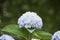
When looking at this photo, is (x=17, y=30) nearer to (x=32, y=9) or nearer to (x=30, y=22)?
(x=30, y=22)

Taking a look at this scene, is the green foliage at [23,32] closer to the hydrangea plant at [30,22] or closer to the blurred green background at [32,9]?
the hydrangea plant at [30,22]

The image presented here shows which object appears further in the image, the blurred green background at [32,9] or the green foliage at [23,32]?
the blurred green background at [32,9]

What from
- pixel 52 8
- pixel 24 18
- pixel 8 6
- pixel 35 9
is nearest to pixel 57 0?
pixel 52 8

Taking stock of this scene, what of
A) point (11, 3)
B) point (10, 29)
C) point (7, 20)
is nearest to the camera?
point (10, 29)

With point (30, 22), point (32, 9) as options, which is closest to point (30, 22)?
point (30, 22)

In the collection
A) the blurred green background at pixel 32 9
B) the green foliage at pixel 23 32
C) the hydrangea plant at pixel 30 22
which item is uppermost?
the blurred green background at pixel 32 9

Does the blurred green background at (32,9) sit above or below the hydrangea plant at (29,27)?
above

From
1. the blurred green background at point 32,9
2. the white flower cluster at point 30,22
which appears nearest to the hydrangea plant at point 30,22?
the white flower cluster at point 30,22

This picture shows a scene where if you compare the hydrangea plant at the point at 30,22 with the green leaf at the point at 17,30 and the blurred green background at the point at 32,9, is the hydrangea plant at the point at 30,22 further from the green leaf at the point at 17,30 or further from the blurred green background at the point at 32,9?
the blurred green background at the point at 32,9

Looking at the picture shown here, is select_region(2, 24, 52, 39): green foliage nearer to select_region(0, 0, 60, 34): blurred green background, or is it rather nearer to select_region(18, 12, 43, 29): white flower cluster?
select_region(18, 12, 43, 29): white flower cluster

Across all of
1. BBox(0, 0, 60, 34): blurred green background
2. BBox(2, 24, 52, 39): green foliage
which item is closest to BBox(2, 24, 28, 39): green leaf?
BBox(2, 24, 52, 39): green foliage

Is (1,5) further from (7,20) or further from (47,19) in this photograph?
(47,19)
